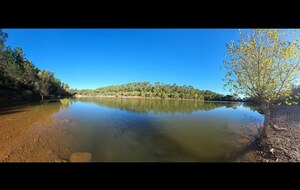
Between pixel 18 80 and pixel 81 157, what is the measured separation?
27801 mm

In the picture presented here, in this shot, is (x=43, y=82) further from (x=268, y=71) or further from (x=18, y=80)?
(x=268, y=71)

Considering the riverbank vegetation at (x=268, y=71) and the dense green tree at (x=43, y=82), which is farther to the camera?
the dense green tree at (x=43, y=82)

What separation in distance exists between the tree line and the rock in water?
1960 cm

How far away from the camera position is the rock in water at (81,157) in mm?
4880

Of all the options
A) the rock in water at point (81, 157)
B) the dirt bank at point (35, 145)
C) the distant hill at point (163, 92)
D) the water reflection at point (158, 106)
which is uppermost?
the distant hill at point (163, 92)

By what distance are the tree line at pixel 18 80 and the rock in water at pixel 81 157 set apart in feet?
64.3

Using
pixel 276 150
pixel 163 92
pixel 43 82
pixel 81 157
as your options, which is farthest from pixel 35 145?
pixel 163 92

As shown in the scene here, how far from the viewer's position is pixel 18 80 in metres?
24.5

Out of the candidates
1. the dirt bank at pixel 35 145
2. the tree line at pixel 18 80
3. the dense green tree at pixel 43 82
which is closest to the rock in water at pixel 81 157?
the dirt bank at pixel 35 145

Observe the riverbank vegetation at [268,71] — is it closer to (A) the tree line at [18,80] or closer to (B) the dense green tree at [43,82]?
(A) the tree line at [18,80]

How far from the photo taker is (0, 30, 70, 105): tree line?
2033cm
